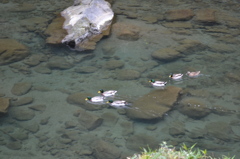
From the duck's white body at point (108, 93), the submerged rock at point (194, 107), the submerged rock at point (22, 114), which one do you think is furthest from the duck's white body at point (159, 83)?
the submerged rock at point (22, 114)

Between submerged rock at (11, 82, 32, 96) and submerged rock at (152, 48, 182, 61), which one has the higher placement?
submerged rock at (152, 48, 182, 61)

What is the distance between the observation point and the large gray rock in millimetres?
9927

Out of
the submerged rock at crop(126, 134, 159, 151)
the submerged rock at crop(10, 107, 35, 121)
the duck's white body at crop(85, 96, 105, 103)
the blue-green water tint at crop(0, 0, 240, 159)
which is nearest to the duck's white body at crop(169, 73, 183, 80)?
the blue-green water tint at crop(0, 0, 240, 159)

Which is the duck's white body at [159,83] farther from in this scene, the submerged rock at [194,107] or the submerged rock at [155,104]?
the submerged rock at [194,107]

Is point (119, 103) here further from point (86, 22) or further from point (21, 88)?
point (86, 22)

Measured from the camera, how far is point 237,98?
773 cm

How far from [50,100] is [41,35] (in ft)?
11.3

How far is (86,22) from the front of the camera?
1055 centimetres

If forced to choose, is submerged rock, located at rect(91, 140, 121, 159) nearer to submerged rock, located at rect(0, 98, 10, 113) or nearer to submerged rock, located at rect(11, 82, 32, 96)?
submerged rock, located at rect(0, 98, 10, 113)

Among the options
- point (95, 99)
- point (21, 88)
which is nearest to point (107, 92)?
point (95, 99)

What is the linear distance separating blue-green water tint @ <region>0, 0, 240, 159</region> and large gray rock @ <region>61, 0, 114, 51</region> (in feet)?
0.99

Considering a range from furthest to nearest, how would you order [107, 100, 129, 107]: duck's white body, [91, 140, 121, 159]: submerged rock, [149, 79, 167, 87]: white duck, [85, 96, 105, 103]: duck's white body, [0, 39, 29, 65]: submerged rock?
[0, 39, 29, 65]: submerged rock < [149, 79, 167, 87]: white duck < [85, 96, 105, 103]: duck's white body < [107, 100, 129, 107]: duck's white body < [91, 140, 121, 159]: submerged rock

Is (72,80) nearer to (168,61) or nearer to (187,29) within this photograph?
(168,61)

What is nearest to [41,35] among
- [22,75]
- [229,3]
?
[22,75]
